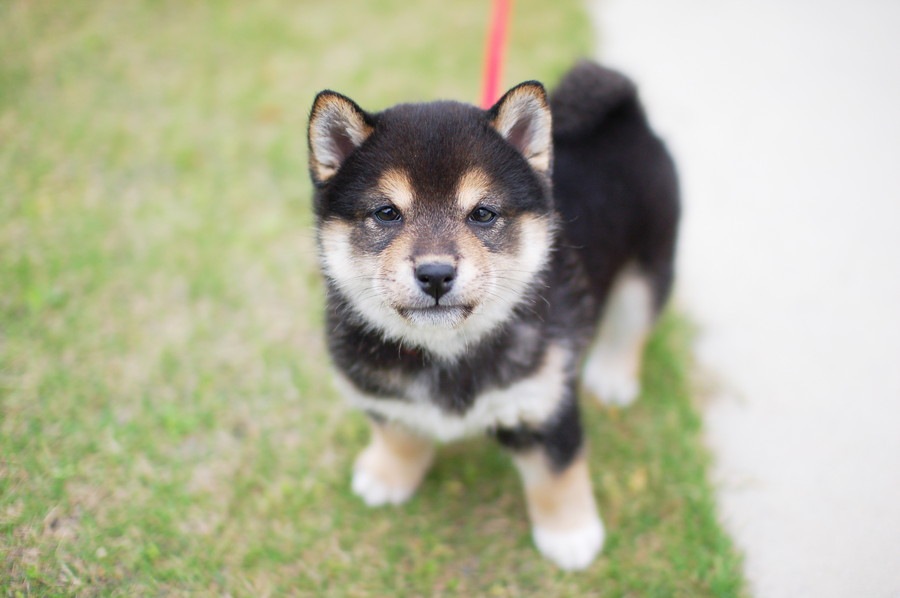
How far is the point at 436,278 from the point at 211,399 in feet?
6.92

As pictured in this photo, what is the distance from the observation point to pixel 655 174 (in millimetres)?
3367

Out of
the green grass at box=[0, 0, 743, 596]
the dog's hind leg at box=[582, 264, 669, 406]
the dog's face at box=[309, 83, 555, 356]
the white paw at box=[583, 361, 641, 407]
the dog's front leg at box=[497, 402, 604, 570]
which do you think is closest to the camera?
the dog's face at box=[309, 83, 555, 356]

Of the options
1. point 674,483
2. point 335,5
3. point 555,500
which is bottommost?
point 674,483

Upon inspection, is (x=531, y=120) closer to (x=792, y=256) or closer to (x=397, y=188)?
(x=397, y=188)

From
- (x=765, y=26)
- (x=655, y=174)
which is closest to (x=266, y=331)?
(x=655, y=174)

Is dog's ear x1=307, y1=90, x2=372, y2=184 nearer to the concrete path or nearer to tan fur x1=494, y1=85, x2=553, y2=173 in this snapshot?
tan fur x1=494, y1=85, x2=553, y2=173

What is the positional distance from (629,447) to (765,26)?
209 inches

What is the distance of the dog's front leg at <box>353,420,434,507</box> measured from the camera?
10.8 ft

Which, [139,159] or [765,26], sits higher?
[765,26]

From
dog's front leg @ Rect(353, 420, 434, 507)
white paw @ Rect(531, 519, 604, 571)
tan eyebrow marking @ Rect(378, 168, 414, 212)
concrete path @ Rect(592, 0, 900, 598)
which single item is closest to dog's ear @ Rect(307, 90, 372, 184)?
tan eyebrow marking @ Rect(378, 168, 414, 212)

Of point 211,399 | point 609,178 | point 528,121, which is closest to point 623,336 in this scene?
point 609,178

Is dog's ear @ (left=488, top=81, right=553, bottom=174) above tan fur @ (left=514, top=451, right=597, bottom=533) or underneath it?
above

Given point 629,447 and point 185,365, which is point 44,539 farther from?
point 629,447

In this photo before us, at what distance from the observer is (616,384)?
389 centimetres
